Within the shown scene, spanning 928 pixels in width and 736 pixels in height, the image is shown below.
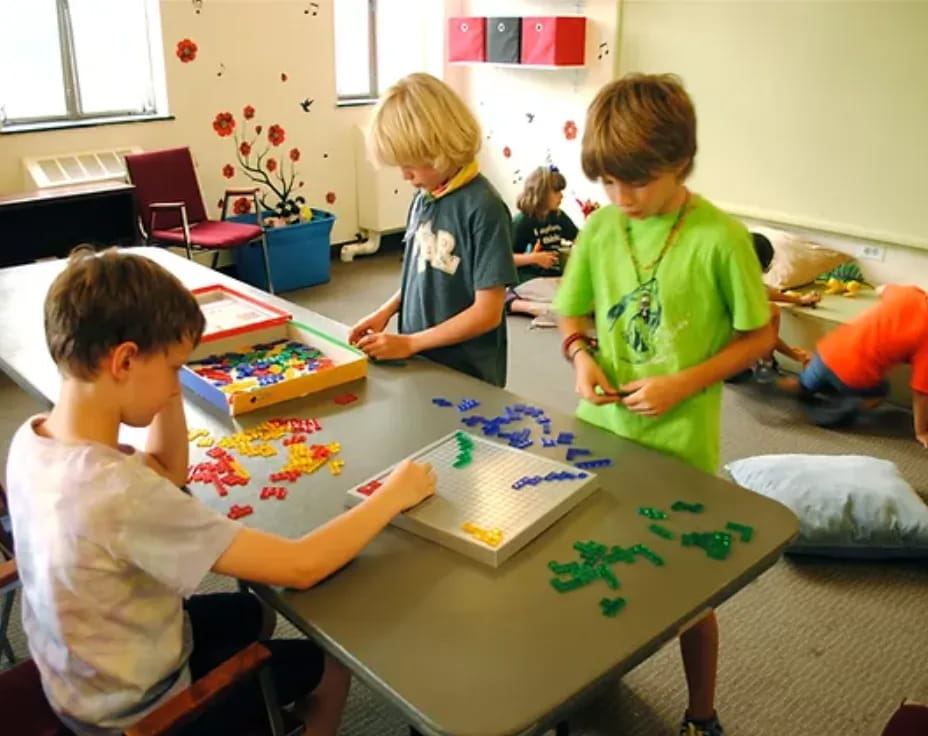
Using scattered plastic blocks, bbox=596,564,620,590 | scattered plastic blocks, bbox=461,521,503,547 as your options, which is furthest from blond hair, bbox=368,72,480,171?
scattered plastic blocks, bbox=596,564,620,590

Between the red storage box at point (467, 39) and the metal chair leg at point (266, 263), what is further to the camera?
the red storage box at point (467, 39)

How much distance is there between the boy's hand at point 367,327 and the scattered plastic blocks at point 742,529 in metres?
0.94

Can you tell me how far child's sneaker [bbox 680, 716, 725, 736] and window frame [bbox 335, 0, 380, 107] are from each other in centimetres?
448

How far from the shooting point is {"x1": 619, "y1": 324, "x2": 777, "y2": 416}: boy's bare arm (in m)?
1.48

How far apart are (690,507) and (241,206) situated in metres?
4.23

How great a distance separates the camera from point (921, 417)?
325 cm

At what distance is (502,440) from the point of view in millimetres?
1526

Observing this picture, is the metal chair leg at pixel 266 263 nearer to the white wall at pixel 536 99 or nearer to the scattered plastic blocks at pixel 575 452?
the white wall at pixel 536 99

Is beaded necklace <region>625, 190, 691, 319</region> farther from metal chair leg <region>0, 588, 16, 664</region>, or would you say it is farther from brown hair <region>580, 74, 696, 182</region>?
metal chair leg <region>0, 588, 16, 664</region>

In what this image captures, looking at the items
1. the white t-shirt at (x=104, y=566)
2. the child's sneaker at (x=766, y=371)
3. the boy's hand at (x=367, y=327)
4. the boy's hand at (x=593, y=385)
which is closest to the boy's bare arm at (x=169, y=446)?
the white t-shirt at (x=104, y=566)

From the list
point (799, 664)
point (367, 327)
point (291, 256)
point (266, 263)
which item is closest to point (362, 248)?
point (291, 256)

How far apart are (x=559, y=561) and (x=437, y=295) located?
917mm

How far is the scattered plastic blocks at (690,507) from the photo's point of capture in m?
1.30

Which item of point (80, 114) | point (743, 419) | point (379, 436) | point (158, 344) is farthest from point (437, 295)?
point (80, 114)
